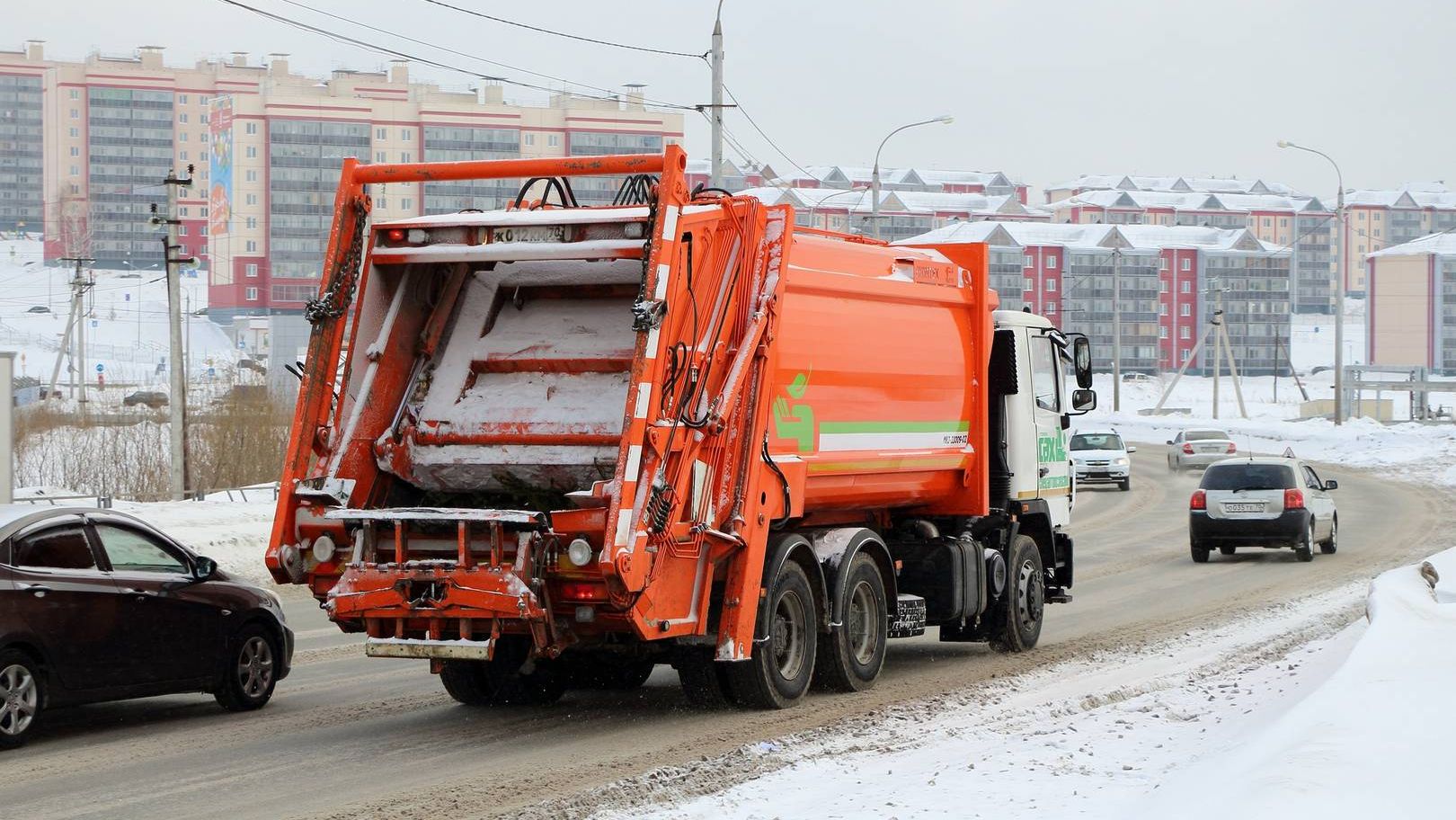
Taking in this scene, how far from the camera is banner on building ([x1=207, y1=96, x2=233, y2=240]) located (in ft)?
481

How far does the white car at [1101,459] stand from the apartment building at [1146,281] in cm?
10248

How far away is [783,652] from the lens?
10.8 metres

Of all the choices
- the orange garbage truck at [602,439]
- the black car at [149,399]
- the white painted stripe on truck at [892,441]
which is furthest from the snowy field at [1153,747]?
the black car at [149,399]

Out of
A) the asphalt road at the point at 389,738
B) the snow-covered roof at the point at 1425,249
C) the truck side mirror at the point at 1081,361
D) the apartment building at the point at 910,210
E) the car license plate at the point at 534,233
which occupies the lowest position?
the asphalt road at the point at 389,738

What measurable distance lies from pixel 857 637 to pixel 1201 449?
40459mm

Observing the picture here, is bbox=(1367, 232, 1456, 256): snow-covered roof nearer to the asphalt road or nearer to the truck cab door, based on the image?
the asphalt road

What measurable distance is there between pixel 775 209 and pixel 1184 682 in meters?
4.28

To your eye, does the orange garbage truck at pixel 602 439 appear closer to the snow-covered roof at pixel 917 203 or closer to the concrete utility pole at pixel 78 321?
the concrete utility pole at pixel 78 321

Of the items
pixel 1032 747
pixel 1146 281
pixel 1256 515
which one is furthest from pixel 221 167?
pixel 1032 747

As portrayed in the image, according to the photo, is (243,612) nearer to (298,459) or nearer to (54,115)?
(298,459)

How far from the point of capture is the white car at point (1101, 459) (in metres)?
43.0

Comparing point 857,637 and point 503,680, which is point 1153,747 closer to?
point 857,637

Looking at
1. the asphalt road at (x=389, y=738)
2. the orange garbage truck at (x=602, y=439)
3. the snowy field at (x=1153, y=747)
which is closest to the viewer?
the snowy field at (x=1153, y=747)

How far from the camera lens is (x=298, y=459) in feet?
32.4
